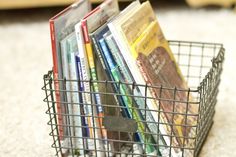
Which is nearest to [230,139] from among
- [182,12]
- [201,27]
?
[201,27]

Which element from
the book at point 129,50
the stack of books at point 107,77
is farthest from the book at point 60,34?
the book at point 129,50

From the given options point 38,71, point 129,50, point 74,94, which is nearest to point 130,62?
point 129,50

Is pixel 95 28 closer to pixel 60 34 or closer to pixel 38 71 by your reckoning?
pixel 60 34

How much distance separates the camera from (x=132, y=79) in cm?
86

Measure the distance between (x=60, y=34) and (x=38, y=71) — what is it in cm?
60

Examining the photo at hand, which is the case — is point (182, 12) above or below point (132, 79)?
above

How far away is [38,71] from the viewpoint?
57.3 inches

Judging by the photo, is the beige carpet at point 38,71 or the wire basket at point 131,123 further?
the beige carpet at point 38,71

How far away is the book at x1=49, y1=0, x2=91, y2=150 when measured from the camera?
0.86 metres

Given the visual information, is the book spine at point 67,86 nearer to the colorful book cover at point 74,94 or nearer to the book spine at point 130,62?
the colorful book cover at point 74,94

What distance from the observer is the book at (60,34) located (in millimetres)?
859

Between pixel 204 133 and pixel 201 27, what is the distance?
0.92 meters

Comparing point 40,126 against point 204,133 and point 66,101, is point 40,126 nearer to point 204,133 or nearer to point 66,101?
point 66,101

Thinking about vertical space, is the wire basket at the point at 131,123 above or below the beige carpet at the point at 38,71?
below
